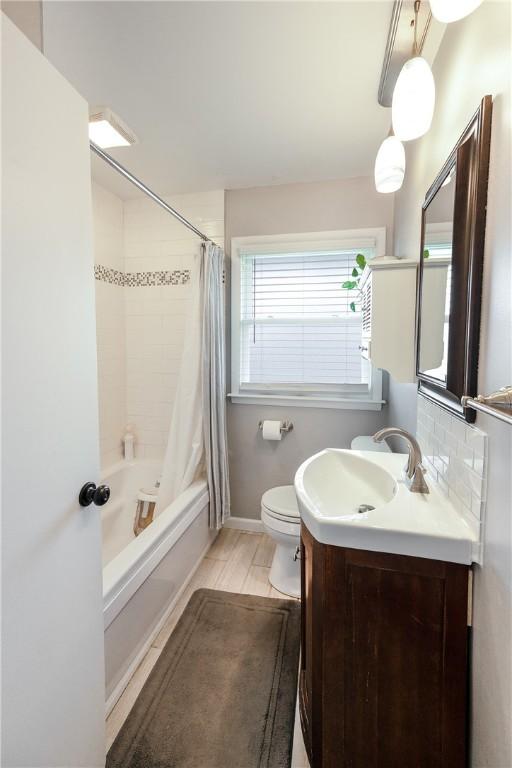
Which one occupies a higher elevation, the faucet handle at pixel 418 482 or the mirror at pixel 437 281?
the mirror at pixel 437 281

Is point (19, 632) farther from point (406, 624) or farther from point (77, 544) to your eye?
point (406, 624)

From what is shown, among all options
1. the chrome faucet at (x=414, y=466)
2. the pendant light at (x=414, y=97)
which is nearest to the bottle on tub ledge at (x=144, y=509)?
the chrome faucet at (x=414, y=466)

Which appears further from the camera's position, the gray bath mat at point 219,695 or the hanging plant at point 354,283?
the hanging plant at point 354,283

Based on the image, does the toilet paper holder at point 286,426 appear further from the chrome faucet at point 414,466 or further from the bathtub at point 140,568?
the chrome faucet at point 414,466

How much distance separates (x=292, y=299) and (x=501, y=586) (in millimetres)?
2014

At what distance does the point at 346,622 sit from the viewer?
891 millimetres

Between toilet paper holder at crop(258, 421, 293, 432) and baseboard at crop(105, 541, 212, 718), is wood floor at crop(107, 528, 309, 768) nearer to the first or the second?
baseboard at crop(105, 541, 212, 718)

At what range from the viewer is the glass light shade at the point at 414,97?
0.97m

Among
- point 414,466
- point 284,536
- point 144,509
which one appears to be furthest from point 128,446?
point 414,466

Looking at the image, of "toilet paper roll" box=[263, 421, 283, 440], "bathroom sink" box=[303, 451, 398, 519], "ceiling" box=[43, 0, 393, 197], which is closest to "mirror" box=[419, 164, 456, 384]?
"bathroom sink" box=[303, 451, 398, 519]

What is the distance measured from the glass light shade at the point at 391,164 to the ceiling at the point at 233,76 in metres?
0.37

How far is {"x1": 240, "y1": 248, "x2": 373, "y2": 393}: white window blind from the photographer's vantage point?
2355 millimetres

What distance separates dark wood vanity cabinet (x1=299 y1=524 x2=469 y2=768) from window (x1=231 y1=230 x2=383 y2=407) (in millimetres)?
1526

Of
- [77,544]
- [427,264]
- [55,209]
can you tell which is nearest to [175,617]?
[77,544]
